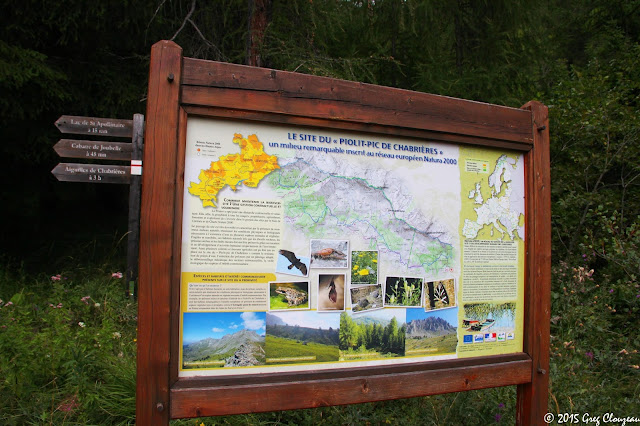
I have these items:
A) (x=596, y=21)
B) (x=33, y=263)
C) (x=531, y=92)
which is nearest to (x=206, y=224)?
(x=33, y=263)

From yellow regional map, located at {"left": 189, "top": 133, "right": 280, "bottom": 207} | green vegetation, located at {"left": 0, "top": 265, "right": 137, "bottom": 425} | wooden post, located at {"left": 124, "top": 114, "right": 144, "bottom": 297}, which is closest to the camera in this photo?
yellow regional map, located at {"left": 189, "top": 133, "right": 280, "bottom": 207}

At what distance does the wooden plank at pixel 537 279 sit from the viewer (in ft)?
7.95

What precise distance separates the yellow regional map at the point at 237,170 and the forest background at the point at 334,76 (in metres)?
1.81

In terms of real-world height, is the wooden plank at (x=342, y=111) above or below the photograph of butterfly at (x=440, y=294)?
above

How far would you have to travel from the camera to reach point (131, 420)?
9.25 feet

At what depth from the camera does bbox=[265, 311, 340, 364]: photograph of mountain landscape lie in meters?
1.90

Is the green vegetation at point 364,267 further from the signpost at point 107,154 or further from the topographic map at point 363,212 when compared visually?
the signpost at point 107,154

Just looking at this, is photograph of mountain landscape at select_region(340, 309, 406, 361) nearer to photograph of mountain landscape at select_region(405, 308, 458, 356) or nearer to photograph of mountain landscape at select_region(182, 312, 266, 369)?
photograph of mountain landscape at select_region(405, 308, 458, 356)

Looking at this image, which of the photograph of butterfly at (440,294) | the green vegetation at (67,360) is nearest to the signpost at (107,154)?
the green vegetation at (67,360)

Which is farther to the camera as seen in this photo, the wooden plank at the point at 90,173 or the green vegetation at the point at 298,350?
the wooden plank at the point at 90,173

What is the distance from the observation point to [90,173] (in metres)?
4.64

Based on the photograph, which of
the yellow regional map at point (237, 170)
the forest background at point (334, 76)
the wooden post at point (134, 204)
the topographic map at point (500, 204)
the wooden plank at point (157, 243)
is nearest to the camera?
the wooden plank at point (157, 243)

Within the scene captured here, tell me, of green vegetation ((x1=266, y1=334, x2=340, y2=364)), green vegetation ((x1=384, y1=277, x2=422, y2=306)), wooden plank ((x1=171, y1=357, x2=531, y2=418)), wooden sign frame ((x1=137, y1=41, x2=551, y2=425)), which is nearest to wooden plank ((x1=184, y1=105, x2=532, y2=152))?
wooden sign frame ((x1=137, y1=41, x2=551, y2=425))

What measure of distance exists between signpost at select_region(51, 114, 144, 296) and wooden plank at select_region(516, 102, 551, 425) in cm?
386
